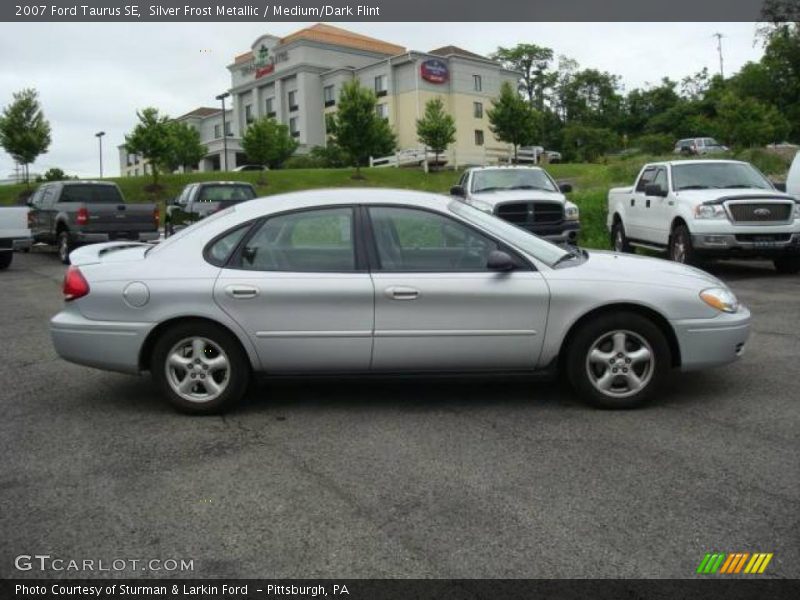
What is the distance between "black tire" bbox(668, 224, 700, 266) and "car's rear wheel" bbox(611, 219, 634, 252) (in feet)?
7.20

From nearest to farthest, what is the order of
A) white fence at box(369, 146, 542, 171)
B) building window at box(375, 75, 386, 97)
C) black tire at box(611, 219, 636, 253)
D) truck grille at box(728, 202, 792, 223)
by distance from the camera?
truck grille at box(728, 202, 792, 223) → black tire at box(611, 219, 636, 253) → white fence at box(369, 146, 542, 171) → building window at box(375, 75, 386, 97)

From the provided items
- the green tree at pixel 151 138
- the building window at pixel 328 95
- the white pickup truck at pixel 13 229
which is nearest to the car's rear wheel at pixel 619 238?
the white pickup truck at pixel 13 229

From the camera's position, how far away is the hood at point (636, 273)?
545 centimetres

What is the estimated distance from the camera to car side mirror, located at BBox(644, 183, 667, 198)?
1331cm

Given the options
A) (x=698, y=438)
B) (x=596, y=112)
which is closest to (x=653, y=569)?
(x=698, y=438)

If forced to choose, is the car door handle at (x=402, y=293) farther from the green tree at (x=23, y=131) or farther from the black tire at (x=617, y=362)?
the green tree at (x=23, y=131)

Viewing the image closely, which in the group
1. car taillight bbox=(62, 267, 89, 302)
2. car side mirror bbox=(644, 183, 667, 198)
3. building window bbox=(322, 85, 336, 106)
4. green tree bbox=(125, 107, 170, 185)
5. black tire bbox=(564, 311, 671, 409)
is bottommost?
black tire bbox=(564, 311, 671, 409)

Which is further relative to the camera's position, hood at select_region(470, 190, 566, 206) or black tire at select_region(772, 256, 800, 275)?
hood at select_region(470, 190, 566, 206)

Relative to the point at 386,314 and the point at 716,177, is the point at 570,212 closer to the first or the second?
the point at 716,177

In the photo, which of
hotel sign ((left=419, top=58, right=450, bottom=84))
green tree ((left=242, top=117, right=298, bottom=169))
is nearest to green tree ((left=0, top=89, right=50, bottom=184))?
green tree ((left=242, top=117, right=298, bottom=169))

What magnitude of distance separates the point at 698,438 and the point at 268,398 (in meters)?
2.96

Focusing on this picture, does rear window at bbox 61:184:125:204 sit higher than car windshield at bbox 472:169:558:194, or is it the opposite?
rear window at bbox 61:184:125:204

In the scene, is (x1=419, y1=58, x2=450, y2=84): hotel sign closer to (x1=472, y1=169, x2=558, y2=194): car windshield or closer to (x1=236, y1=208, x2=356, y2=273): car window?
(x1=472, y1=169, x2=558, y2=194): car windshield

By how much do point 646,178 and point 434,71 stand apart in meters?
52.3
